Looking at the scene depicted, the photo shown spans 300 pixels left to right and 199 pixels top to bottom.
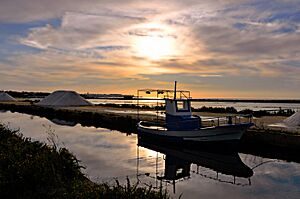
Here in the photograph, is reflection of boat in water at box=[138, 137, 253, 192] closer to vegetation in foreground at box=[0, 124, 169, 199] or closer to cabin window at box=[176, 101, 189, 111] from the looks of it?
cabin window at box=[176, 101, 189, 111]

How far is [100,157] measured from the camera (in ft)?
64.5

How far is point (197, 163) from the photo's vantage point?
1941 cm

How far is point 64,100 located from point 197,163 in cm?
4922

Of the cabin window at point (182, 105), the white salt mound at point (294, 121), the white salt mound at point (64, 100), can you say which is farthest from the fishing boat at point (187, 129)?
the white salt mound at point (64, 100)

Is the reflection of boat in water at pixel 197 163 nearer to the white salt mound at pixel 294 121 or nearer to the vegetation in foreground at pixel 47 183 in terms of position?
the vegetation in foreground at pixel 47 183

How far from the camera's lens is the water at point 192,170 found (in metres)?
13.9

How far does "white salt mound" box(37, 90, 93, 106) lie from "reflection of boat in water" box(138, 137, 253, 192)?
41989 millimetres

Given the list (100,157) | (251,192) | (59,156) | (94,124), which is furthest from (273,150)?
(94,124)

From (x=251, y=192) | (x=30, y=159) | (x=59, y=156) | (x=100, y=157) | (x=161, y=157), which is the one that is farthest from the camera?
(x=161, y=157)

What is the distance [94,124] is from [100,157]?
65.2 ft

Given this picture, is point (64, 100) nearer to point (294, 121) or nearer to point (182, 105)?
point (182, 105)

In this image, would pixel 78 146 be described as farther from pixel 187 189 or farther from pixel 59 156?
pixel 59 156

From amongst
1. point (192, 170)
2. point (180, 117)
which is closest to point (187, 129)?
point (180, 117)

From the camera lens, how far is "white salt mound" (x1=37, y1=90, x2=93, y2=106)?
64.1 metres
